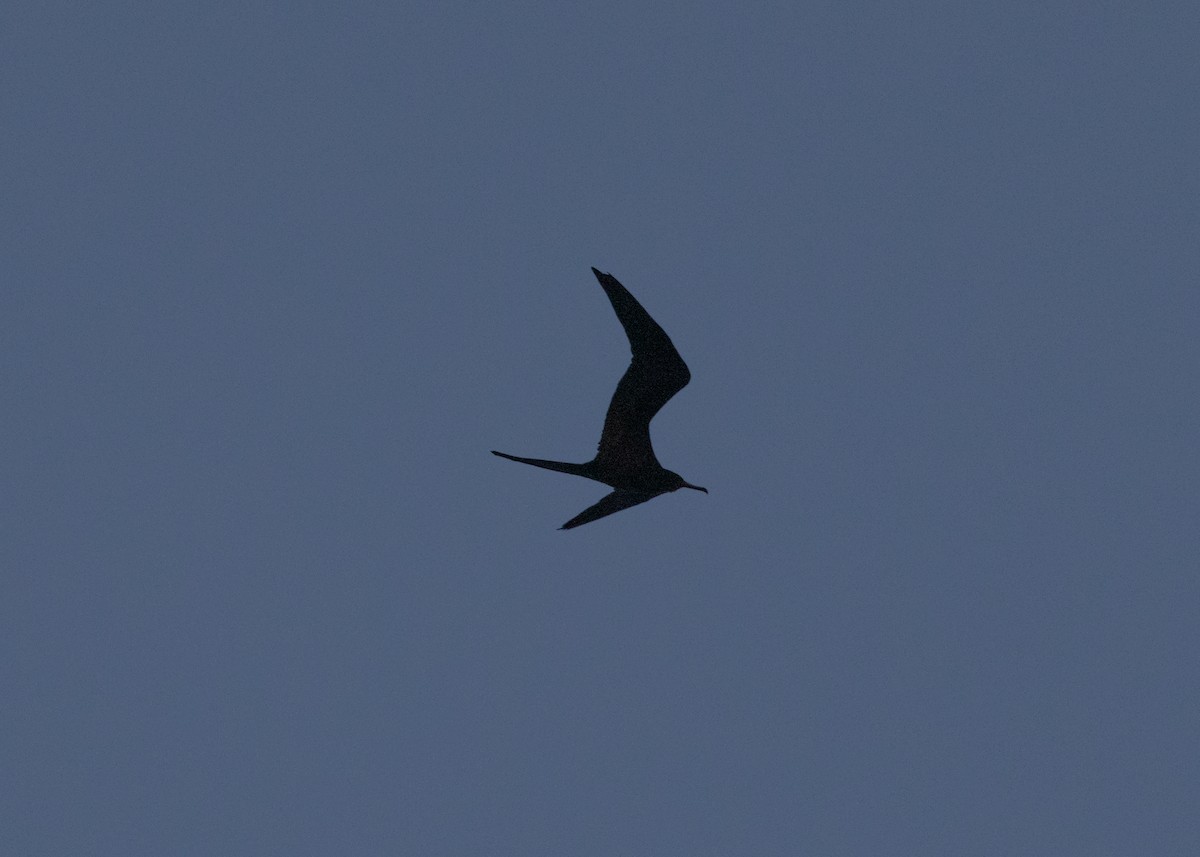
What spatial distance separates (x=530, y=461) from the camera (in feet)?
62.0

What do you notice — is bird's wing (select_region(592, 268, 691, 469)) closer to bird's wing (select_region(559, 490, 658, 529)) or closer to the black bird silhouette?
the black bird silhouette

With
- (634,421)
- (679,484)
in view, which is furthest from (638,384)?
(679,484)

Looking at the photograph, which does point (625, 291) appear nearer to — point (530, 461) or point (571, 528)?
point (530, 461)

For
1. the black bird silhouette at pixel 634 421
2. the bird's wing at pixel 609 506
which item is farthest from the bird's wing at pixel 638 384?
the bird's wing at pixel 609 506

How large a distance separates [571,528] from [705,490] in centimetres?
220

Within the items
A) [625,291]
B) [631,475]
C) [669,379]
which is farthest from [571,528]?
[625,291]

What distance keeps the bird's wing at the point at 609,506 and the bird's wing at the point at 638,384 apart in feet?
2.98

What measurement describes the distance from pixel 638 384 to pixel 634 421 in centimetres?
67

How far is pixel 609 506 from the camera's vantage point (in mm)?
20703

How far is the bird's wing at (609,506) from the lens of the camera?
20.6m

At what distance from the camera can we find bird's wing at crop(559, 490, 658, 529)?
67.6ft

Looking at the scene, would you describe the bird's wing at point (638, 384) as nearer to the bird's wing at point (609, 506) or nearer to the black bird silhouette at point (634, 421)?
the black bird silhouette at point (634, 421)

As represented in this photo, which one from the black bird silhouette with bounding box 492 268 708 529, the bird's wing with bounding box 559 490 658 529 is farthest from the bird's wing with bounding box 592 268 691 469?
the bird's wing with bounding box 559 490 658 529

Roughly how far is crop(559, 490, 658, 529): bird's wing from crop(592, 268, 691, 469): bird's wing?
909 mm
